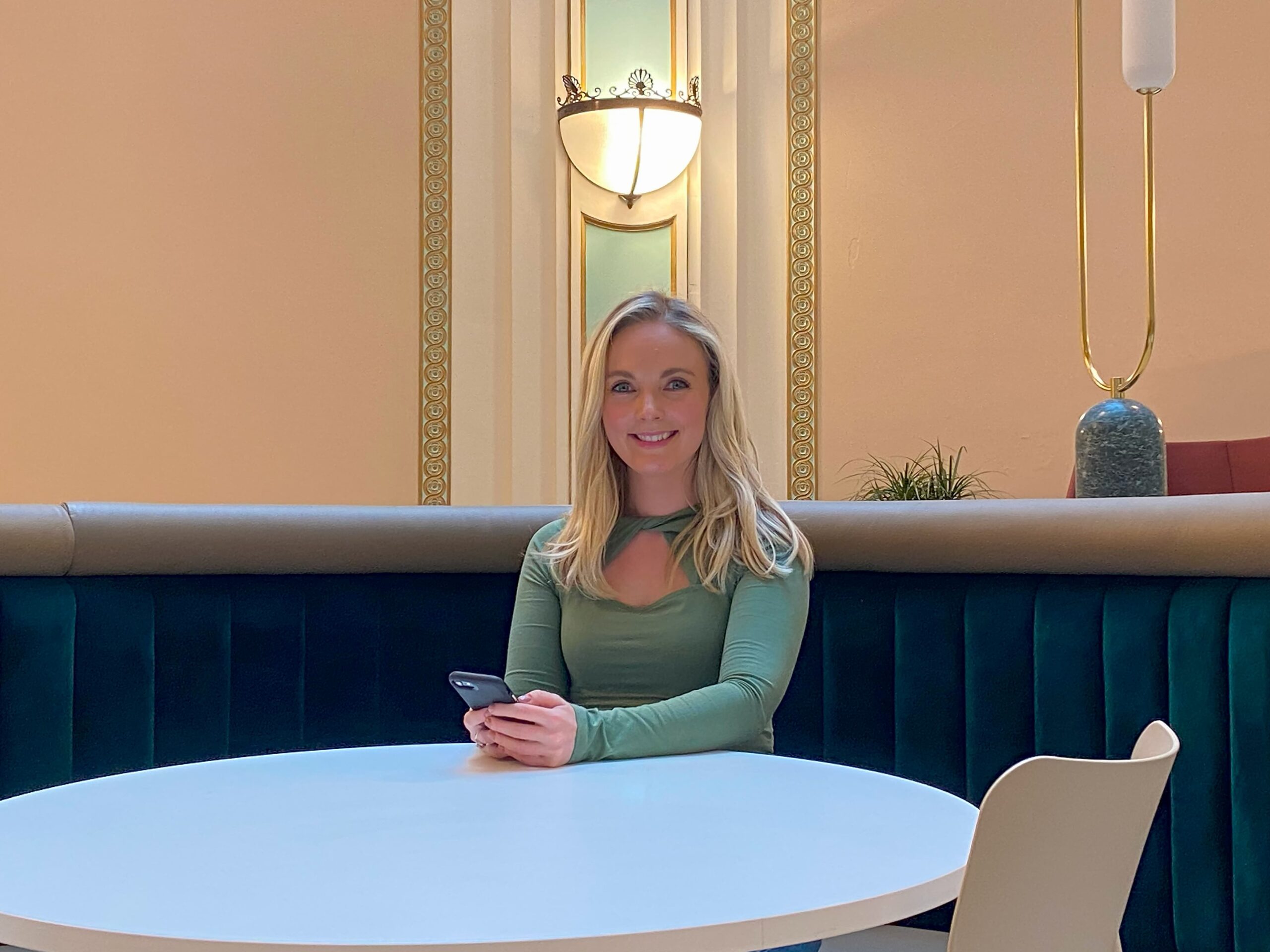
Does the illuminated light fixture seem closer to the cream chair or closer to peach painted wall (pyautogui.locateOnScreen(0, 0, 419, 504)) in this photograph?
peach painted wall (pyautogui.locateOnScreen(0, 0, 419, 504))

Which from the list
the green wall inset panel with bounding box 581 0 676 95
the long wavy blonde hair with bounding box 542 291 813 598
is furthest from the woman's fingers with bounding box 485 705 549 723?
the green wall inset panel with bounding box 581 0 676 95

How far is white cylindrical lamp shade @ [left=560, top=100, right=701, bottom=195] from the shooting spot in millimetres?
4230

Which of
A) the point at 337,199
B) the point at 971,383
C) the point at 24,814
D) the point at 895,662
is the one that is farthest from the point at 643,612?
the point at 337,199

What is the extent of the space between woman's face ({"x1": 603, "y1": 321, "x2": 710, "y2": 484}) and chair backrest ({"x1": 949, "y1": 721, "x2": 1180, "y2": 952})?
1000 millimetres

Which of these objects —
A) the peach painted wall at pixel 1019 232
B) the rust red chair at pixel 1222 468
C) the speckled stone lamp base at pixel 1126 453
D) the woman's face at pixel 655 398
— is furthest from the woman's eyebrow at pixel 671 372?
the peach painted wall at pixel 1019 232

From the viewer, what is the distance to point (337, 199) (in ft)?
13.8

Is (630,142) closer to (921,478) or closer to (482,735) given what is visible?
(921,478)

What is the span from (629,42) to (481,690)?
342cm

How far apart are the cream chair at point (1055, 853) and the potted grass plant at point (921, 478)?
2.77m

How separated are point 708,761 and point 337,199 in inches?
124

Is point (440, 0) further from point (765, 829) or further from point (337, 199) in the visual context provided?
point (765, 829)

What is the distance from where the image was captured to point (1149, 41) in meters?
2.02

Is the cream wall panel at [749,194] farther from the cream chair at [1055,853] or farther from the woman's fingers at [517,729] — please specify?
the cream chair at [1055,853]

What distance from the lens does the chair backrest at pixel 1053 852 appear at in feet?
2.63
